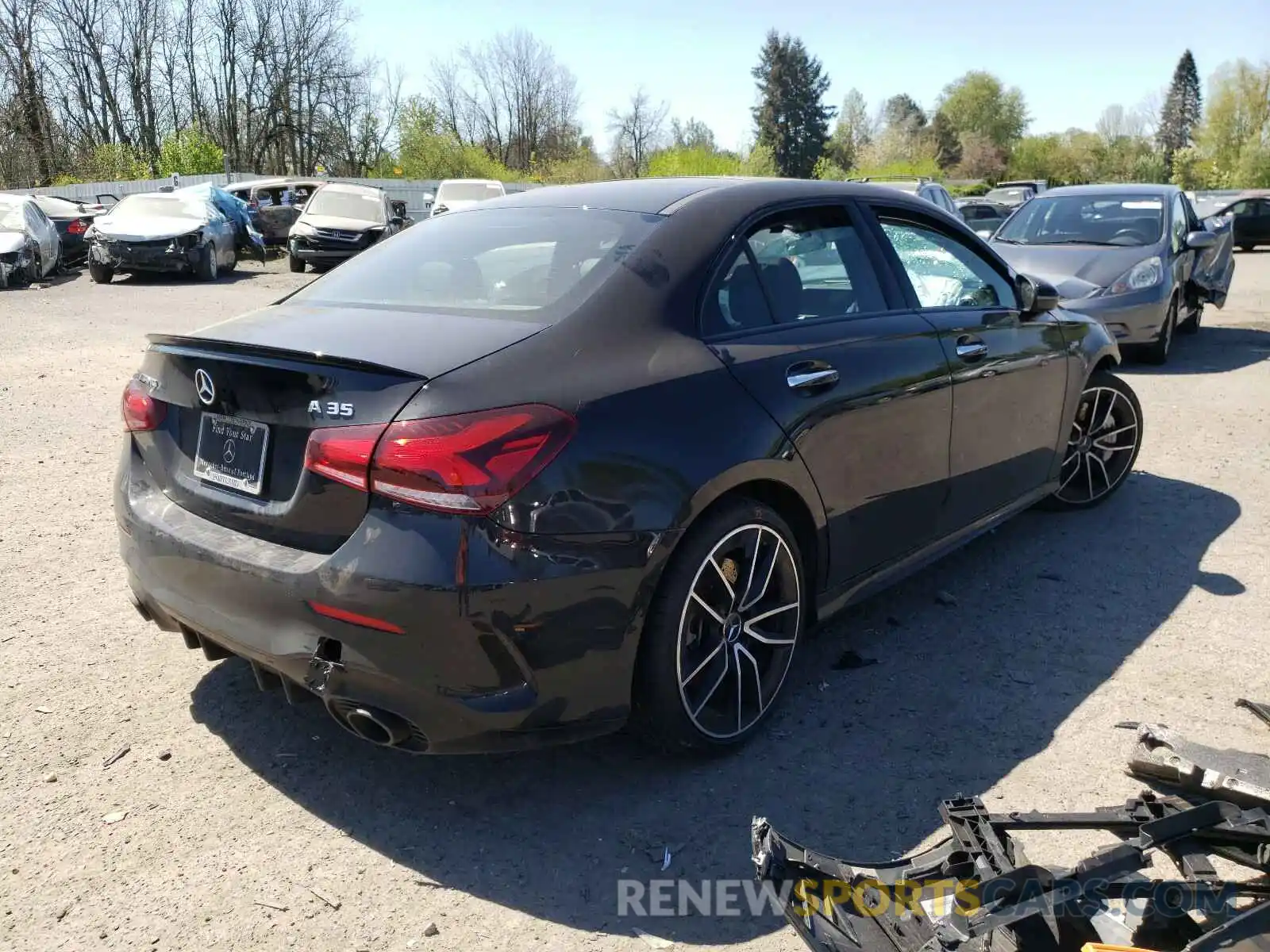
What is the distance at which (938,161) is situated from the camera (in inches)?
3561

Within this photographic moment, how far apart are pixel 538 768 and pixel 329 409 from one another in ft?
4.26

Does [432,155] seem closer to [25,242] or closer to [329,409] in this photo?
[25,242]

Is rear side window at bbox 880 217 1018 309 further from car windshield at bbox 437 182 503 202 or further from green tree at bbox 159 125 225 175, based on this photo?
green tree at bbox 159 125 225 175

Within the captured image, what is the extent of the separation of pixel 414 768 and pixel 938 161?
315ft

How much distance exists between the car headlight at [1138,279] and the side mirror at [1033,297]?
18.6 feet

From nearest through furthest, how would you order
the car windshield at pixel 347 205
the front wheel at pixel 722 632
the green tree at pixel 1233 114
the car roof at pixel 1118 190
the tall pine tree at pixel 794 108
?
the front wheel at pixel 722 632 < the car roof at pixel 1118 190 < the car windshield at pixel 347 205 < the green tree at pixel 1233 114 < the tall pine tree at pixel 794 108

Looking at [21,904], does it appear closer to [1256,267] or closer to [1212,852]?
[1212,852]

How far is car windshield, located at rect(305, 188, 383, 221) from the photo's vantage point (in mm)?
21469

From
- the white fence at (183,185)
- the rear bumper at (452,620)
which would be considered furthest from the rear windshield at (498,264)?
the white fence at (183,185)

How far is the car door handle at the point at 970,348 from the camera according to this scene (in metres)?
4.01

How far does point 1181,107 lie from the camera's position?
344 feet

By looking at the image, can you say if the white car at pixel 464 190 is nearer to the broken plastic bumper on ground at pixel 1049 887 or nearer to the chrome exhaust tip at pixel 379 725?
the chrome exhaust tip at pixel 379 725

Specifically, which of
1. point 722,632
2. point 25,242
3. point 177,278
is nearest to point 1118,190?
point 722,632

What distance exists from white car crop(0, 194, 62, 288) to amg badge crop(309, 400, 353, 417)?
732 inches
